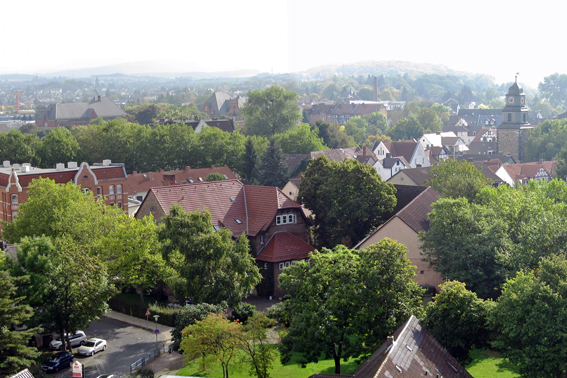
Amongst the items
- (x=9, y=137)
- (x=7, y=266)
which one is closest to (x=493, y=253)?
(x=7, y=266)

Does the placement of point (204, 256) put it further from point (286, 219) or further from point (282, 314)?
point (286, 219)

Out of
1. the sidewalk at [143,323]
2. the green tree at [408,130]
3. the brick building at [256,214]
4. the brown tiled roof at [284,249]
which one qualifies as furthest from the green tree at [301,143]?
the green tree at [408,130]

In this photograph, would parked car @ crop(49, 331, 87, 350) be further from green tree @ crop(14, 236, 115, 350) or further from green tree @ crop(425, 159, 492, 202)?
green tree @ crop(425, 159, 492, 202)

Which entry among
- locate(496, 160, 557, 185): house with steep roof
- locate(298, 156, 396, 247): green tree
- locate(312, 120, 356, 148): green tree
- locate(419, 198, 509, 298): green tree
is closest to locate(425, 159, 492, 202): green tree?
locate(298, 156, 396, 247): green tree

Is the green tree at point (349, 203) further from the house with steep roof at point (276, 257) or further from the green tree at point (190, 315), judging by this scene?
the green tree at point (190, 315)

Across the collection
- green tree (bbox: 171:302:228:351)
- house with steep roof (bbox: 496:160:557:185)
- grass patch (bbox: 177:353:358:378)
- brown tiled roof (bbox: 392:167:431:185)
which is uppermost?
brown tiled roof (bbox: 392:167:431:185)

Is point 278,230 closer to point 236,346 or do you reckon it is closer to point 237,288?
point 237,288
